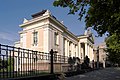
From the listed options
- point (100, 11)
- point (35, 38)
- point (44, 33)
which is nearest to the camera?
point (100, 11)

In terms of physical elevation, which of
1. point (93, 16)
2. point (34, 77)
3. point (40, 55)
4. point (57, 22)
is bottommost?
point (34, 77)

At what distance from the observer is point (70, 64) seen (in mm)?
21609

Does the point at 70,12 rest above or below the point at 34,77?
above

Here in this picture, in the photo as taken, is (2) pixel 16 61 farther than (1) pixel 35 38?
No

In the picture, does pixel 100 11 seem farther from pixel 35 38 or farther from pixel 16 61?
pixel 35 38

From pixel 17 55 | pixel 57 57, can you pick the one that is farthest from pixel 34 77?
pixel 57 57

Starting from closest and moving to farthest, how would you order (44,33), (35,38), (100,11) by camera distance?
(100,11), (44,33), (35,38)

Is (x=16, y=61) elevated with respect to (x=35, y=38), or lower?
lower

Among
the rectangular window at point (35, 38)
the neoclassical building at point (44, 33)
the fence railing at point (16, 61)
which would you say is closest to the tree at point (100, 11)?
the fence railing at point (16, 61)

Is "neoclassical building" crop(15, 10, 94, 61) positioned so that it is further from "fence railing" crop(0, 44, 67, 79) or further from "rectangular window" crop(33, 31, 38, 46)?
"fence railing" crop(0, 44, 67, 79)

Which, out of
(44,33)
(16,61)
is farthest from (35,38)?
(16,61)

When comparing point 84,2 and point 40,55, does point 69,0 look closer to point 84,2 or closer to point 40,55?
point 84,2

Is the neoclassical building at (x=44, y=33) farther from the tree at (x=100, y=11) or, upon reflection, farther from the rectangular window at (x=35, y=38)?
the tree at (x=100, y=11)

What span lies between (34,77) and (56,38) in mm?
30439
